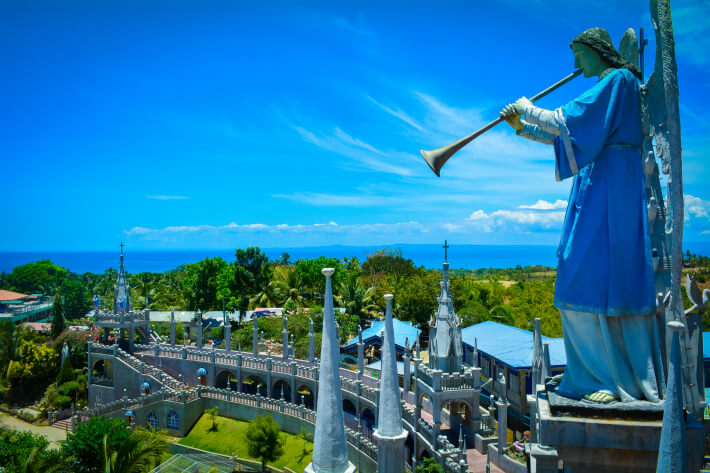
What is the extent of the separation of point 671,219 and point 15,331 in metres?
54.3

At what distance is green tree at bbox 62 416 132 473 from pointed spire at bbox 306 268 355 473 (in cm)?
1419

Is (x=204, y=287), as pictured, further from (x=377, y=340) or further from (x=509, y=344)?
(x=509, y=344)

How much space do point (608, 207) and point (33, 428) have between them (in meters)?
42.3

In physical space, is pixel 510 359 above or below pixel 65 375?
above

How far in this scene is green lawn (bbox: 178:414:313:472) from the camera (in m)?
27.9

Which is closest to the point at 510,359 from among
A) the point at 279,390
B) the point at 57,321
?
the point at 279,390

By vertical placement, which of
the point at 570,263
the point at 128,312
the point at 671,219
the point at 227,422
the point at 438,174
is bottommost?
the point at 227,422

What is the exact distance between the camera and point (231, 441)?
103 ft

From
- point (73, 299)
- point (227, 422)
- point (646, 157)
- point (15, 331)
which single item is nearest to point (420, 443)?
→ point (227, 422)

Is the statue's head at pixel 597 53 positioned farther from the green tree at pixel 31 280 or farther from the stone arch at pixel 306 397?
the green tree at pixel 31 280

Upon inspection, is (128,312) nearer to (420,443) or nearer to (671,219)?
(420,443)

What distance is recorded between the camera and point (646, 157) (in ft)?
27.7

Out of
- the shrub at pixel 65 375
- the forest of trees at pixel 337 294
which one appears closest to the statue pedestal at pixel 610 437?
the forest of trees at pixel 337 294

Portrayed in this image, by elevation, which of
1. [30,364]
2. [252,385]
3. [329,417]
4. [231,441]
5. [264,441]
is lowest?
[231,441]
